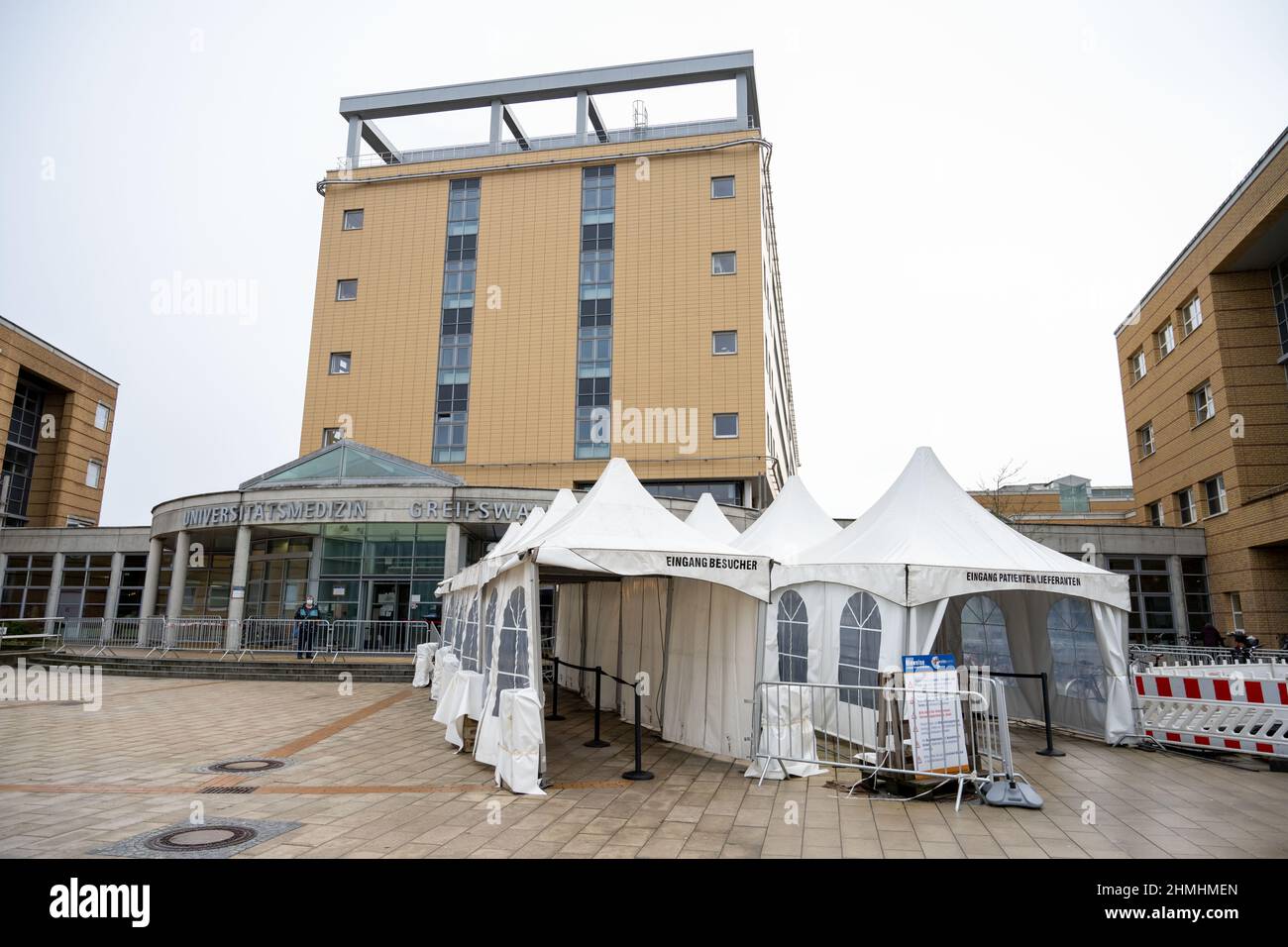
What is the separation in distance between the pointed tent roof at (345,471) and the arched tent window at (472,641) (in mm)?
12254

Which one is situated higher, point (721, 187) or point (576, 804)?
point (721, 187)

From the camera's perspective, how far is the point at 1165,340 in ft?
94.5

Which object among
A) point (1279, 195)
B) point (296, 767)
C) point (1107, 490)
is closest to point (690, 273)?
point (1279, 195)

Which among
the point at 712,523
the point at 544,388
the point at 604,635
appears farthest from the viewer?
the point at 544,388

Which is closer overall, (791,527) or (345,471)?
(791,527)

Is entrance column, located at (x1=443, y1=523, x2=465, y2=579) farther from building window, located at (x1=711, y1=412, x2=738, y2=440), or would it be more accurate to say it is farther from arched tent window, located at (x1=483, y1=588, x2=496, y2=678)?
arched tent window, located at (x1=483, y1=588, x2=496, y2=678)

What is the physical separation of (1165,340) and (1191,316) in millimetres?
2388

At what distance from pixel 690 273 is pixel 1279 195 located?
19.5 m

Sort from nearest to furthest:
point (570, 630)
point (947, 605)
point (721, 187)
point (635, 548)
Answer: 1. point (635, 548)
2. point (947, 605)
3. point (570, 630)
4. point (721, 187)

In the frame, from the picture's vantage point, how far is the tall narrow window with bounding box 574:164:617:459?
31.8 m


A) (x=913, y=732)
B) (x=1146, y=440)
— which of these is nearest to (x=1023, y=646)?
(x=913, y=732)

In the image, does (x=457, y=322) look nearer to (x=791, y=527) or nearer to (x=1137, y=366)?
(x=791, y=527)

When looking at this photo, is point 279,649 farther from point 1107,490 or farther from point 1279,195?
point 1107,490
